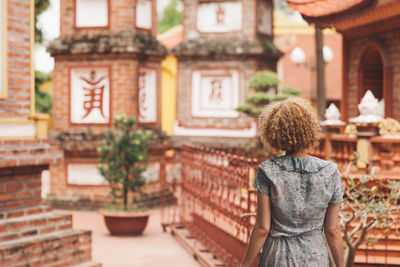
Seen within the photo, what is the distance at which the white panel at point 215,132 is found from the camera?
675 inches

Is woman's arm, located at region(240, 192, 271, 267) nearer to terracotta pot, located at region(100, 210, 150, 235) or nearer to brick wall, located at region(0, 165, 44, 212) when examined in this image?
brick wall, located at region(0, 165, 44, 212)

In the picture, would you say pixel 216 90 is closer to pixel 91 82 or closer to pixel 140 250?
pixel 91 82

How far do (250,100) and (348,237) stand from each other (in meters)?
8.19

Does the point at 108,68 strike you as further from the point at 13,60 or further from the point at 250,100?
the point at 13,60

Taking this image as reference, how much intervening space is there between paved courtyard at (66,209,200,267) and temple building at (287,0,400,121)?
13.2ft

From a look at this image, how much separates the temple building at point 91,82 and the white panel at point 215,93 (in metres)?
3.89

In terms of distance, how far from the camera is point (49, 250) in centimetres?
675

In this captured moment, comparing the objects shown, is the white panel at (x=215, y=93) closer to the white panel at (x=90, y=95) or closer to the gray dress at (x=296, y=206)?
the white panel at (x=90, y=95)

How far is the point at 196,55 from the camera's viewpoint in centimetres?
1739

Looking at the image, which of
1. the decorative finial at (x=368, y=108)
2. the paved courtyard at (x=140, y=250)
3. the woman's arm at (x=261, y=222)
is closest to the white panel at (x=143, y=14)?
the paved courtyard at (x=140, y=250)

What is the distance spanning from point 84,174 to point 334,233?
10600 millimetres

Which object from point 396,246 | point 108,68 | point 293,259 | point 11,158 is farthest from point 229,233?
point 108,68

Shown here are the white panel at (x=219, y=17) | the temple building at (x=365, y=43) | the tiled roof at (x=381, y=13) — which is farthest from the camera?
the white panel at (x=219, y=17)

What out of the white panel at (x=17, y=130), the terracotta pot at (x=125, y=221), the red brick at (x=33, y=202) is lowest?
the terracotta pot at (x=125, y=221)
